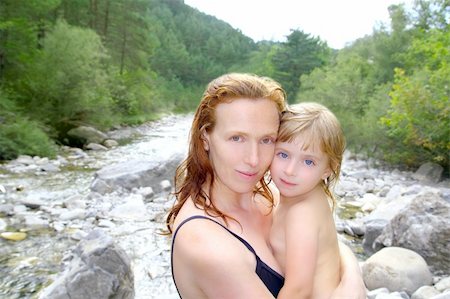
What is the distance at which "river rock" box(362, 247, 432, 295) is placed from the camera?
192 inches

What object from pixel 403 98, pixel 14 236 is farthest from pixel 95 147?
pixel 403 98

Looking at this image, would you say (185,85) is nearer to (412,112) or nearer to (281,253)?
(412,112)

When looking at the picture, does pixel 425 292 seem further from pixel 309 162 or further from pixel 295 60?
pixel 295 60

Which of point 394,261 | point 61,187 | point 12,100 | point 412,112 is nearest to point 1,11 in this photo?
point 12,100

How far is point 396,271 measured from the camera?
4.95 m

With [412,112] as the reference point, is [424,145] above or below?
below

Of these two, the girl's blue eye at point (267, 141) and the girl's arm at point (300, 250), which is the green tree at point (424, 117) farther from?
the girl's blue eye at point (267, 141)

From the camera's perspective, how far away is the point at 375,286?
4980mm

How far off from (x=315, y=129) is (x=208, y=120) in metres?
0.53

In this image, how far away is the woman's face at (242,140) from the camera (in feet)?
5.41

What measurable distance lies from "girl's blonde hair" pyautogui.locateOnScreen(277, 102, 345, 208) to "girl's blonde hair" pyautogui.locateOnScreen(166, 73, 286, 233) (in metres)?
0.08

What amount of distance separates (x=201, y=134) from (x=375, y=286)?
4110mm

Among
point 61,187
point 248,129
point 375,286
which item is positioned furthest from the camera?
point 61,187

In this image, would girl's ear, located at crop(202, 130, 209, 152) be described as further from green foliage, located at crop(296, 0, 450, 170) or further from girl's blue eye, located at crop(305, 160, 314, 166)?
green foliage, located at crop(296, 0, 450, 170)
